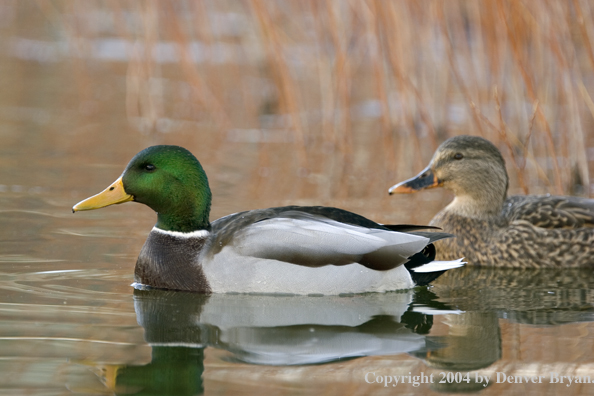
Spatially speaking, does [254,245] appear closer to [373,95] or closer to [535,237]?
[535,237]

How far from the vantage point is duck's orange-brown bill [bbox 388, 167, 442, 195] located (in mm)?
7348

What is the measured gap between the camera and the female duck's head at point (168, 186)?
6027 mm

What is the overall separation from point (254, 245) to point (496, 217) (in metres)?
2.52

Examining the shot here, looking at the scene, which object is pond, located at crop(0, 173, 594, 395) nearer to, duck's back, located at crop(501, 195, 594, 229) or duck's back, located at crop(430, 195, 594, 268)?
duck's back, located at crop(430, 195, 594, 268)

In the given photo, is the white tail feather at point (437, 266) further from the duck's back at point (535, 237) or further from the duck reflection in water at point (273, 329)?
the duck's back at point (535, 237)

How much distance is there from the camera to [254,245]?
573 cm

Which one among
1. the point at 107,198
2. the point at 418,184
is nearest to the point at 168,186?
the point at 107,198

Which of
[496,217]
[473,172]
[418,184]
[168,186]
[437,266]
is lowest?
[437,266]

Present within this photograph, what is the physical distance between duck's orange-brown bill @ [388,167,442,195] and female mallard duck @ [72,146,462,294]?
114cm

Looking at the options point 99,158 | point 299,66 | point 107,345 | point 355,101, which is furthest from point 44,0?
point 107,345

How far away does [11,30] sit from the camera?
1909 centimetres

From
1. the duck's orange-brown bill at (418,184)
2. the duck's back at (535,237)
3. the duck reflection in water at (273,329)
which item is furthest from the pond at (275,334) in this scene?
the duck's orange-brown bill at (418,184)

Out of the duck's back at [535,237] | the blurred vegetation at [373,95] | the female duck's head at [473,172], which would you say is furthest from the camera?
the blurred vegetation at [373,95]

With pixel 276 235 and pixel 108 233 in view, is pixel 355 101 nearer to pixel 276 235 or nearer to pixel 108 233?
pixel 108 233
